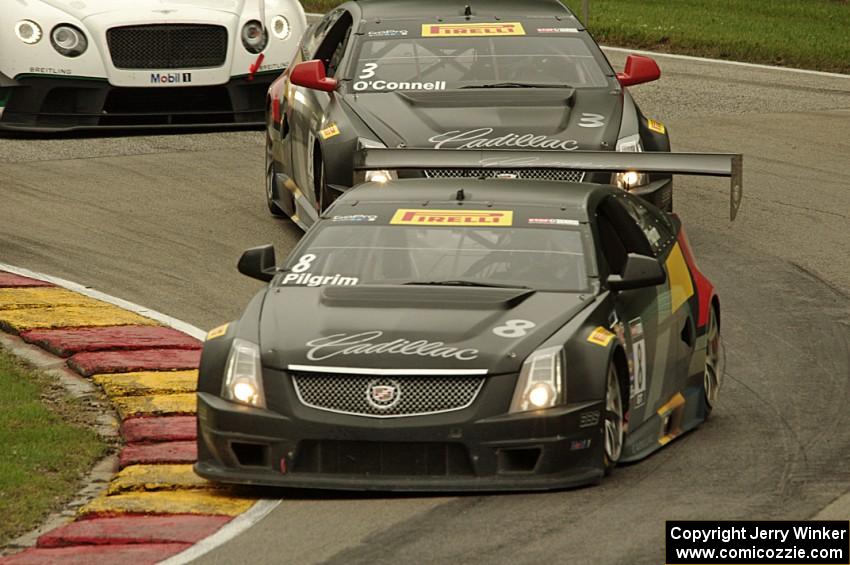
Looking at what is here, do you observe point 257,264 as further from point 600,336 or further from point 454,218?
point 600,336

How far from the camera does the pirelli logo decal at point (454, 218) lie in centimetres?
1011

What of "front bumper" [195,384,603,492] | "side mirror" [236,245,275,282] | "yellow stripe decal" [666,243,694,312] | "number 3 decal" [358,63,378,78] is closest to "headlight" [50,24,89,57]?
"number 3 decal" [358,63,378,78]

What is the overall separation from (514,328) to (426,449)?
72 centimetres

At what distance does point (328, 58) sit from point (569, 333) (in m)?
6.85

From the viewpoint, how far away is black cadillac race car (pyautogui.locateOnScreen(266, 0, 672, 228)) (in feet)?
44.9

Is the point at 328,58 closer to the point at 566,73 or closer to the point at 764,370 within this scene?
the point at 566,73

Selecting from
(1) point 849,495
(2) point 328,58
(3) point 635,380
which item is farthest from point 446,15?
(1) point 849,495

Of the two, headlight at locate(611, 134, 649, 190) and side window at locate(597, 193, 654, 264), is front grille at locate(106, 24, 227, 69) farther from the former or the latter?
side window at locate(597, 193, 654, 264)

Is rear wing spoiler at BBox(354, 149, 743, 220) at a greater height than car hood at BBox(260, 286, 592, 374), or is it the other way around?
rear wing spoiler at BBox(354, 149, 743, 220)

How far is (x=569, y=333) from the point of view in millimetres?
9172

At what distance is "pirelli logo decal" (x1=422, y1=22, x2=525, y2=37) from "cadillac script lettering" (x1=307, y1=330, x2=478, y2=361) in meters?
6.16

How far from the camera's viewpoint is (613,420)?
9.25m

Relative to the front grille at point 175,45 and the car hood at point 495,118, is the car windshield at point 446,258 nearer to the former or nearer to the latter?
the car hood at point 495,118

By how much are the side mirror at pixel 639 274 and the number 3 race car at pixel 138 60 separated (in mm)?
8110
